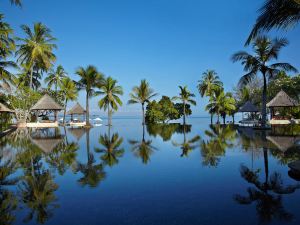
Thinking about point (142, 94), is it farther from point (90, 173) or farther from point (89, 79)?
point (90, 173)

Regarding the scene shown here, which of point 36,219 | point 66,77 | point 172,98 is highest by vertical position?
point 66,77

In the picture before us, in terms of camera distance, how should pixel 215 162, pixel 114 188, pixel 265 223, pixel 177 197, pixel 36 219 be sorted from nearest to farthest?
pixel 265 223 < pixel 36 219 < pixel 177 197 < pixel 114 188 < pixel 215 162

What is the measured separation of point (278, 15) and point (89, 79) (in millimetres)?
26150

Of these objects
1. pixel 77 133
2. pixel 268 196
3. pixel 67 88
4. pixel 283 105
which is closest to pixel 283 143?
A: pixel 268 196

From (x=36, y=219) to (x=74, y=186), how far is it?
1.76 m

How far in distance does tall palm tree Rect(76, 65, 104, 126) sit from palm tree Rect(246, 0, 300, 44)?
998 inches

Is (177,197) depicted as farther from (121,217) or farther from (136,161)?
(136,161)

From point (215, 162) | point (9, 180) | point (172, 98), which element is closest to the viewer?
point (9, 180)

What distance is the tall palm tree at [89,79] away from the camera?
30.1 metres

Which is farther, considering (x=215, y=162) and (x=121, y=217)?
(x=215, y=162)

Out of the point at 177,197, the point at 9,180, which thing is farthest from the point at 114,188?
the point at 9,180

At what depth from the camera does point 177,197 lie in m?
4.66

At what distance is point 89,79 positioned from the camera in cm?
3030

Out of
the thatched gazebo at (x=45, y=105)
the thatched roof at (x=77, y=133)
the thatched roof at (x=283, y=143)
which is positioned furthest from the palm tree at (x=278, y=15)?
the thatched gazebo at (x=45, y=105)
